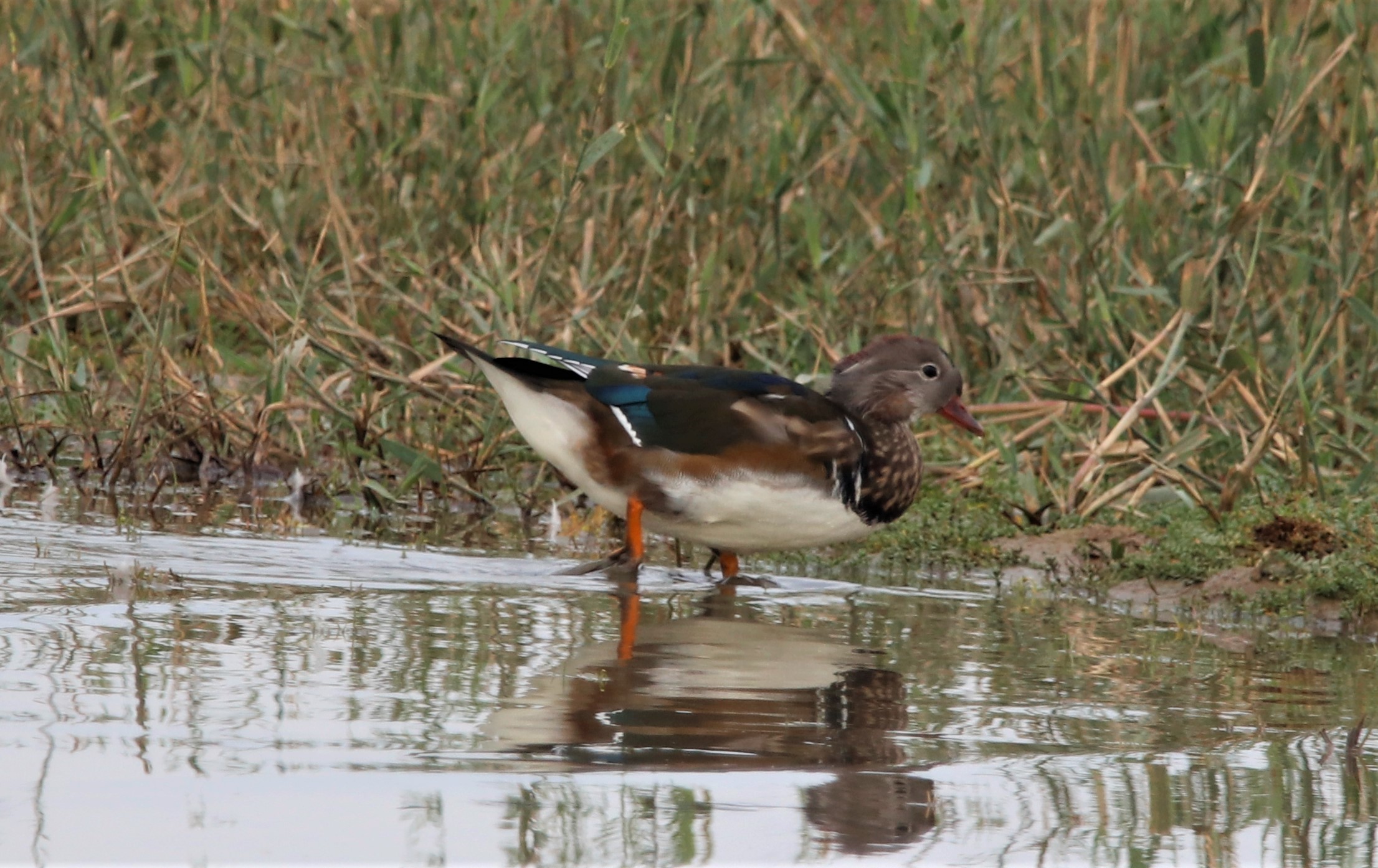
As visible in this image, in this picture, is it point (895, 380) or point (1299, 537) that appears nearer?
point (1299, 537)

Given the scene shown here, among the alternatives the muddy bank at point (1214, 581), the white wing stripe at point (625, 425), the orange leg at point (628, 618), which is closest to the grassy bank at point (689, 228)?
the muddy bank at point (1214, 581)

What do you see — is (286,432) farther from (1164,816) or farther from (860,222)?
(1164,816)

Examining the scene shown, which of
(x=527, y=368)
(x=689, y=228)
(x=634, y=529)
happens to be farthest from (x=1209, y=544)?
(x=689, y=228)

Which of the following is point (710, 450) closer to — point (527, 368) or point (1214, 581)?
point (527, 368)

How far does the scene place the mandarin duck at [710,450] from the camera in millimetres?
6148

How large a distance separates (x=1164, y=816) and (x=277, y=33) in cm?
934

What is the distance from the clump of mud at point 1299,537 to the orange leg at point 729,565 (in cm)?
168

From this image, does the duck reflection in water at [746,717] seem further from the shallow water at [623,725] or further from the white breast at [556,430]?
the white breast at [556,430]

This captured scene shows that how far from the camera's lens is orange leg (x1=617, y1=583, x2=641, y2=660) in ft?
16.8

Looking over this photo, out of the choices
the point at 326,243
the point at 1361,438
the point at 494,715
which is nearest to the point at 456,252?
the point at 326,243

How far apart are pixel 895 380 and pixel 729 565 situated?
34.6 inches

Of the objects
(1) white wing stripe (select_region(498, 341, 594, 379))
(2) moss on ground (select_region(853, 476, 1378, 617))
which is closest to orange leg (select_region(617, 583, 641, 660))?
(1) white wing stripe (select_region(498, 341, 594, 379))

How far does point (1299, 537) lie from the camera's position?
251 inches

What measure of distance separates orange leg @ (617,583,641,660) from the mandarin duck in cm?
26
